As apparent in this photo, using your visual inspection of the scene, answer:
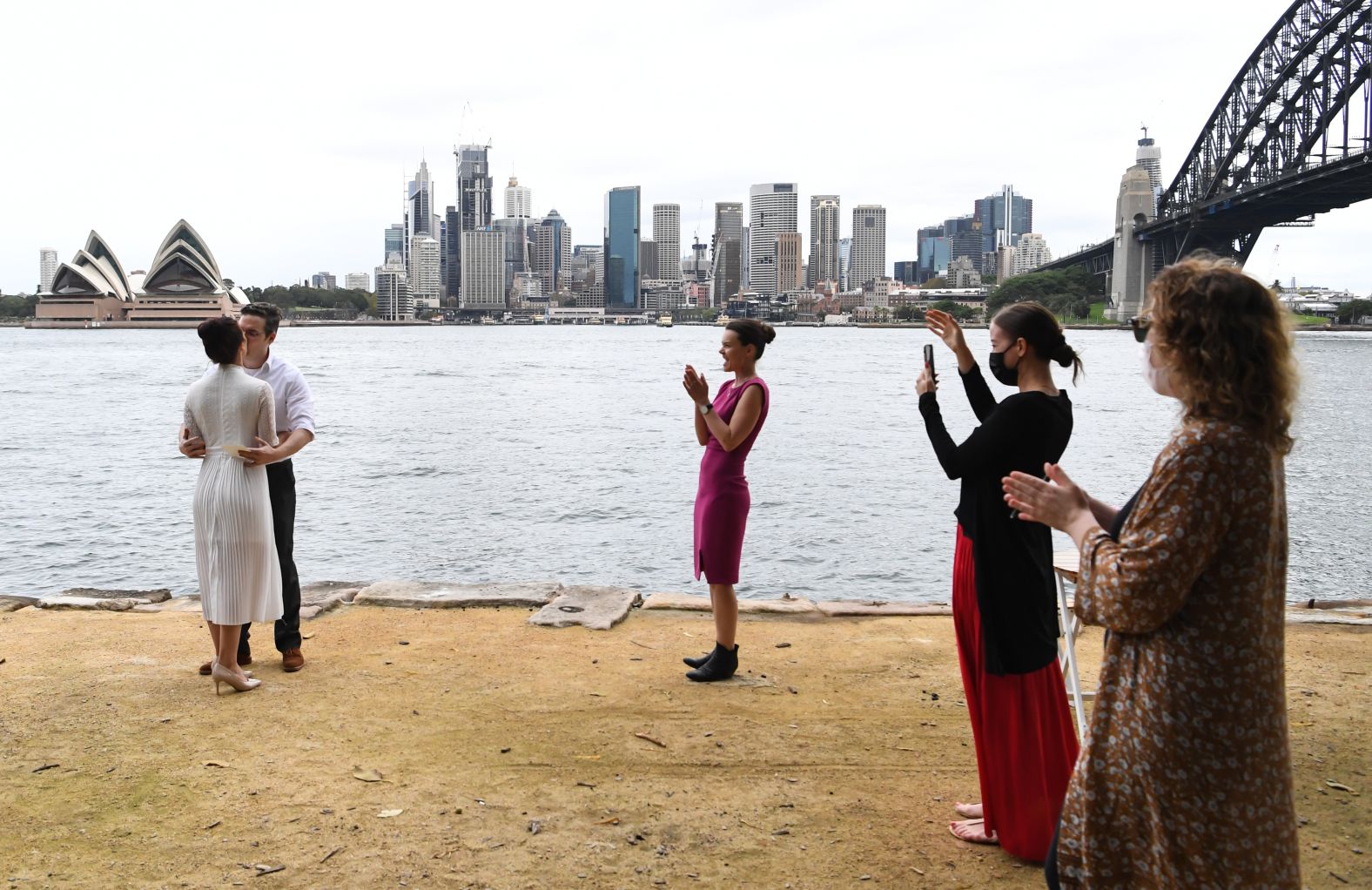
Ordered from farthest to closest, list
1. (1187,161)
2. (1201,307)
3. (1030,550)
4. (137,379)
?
(1187,161)
(137,379)
(1030,550)
(1201,307)

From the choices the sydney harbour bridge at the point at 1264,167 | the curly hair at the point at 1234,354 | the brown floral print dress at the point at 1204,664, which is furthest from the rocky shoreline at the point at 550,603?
the sydney harbour bridge at the point at 1264,167

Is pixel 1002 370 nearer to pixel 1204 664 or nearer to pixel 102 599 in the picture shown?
pixel 1204 664

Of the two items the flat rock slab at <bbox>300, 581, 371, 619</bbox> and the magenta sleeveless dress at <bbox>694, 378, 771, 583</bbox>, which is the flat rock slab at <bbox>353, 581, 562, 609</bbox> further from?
the magenta sleeveless dress at <bbox>694, 378, 771, 583</bbox>

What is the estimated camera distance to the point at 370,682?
500 centimetres

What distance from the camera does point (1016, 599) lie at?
125 inches

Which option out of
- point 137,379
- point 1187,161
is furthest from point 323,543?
point 1187,161

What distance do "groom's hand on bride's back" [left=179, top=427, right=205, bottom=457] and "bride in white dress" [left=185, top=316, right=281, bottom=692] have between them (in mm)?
36

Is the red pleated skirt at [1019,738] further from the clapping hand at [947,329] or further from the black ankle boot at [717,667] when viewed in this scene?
the black ankle boot at [717,667]

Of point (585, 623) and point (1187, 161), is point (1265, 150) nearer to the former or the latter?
point (1187, 161)

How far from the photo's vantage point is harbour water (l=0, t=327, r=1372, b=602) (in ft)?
40.9

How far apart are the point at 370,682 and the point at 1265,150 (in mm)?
88080

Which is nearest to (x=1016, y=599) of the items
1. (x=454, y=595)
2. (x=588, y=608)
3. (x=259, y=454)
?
(x=259, y=454)

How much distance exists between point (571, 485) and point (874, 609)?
42.8ft

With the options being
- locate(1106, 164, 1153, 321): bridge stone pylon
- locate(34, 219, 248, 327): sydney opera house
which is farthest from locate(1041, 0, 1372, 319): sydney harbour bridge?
locate(34, 219, 248, 327): sydney opera house
